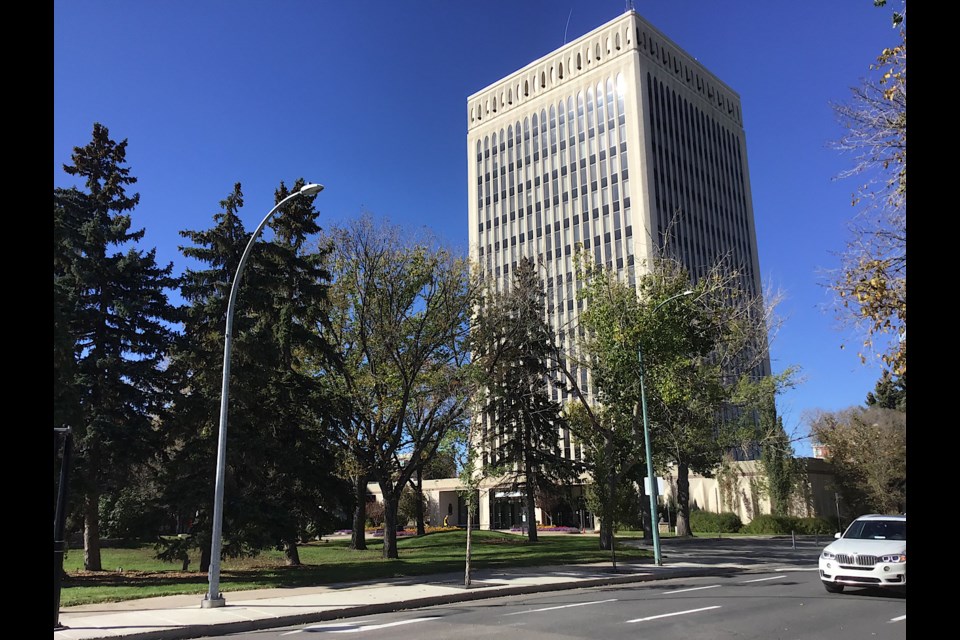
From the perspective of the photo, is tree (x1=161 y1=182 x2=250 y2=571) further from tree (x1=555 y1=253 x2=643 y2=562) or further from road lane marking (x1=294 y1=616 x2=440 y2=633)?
tree (x1=555 y1=253 x2=643 y2=562)

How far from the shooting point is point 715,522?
51469 millimetres

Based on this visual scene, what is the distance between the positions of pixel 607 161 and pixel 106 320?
72.3 m

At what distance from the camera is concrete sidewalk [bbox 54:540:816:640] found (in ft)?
38.2

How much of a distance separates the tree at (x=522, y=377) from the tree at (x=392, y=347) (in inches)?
51.8

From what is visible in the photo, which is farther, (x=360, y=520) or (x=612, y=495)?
(x=360, y=520)

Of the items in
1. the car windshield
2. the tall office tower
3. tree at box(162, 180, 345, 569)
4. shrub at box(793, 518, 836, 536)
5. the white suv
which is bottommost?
shrub at box(793, 518, 836, 536)

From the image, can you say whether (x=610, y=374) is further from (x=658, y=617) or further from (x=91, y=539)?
(x=91, y=539)

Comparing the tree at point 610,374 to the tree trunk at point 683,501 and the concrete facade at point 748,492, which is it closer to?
the tree trunk at point 683,501

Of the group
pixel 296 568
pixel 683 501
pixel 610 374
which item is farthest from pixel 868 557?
pixel 683 501

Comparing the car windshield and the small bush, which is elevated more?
the car windshield

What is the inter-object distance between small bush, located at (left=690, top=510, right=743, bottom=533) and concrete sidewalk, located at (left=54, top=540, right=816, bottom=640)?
99.3ft

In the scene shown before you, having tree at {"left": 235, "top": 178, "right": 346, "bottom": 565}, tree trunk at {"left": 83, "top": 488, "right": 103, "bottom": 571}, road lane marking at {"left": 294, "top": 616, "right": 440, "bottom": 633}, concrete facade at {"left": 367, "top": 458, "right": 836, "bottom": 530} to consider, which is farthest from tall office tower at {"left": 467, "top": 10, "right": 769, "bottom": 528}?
road lane marking at {"left": 294, "top": 616, "right": 440, "bottom": 633}

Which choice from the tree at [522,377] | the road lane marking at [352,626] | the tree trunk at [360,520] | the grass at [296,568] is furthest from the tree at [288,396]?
the road lane marking at [352,626]
